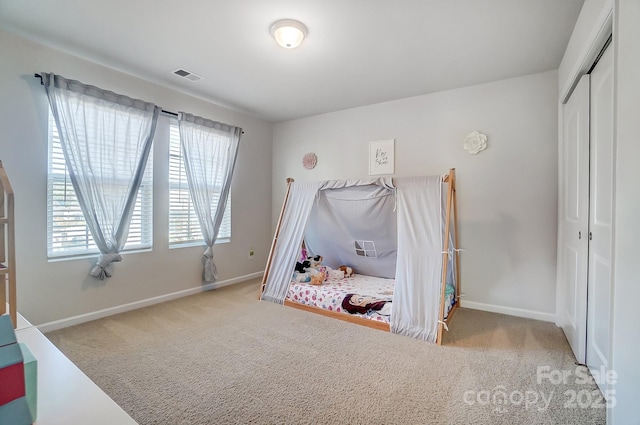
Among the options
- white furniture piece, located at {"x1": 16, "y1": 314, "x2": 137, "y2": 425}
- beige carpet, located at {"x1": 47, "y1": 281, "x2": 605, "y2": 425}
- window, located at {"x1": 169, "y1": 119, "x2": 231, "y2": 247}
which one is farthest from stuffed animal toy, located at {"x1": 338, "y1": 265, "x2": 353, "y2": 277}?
white furniture piece, located at {"x1": 16, "y1": 314, "x2": 137, "y2": 425}

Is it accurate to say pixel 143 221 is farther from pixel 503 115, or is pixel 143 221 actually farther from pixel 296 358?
pixel 503 115

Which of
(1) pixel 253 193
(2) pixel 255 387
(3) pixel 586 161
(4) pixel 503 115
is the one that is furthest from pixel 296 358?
(4) pixel 503 115

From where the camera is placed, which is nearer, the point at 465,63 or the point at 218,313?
the point at 465,63

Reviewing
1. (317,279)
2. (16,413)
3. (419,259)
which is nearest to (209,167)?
(317,279)

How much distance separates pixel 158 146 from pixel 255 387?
9.21 feet

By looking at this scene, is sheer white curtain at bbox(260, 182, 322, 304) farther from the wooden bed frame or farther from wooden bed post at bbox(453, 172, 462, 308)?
wooden bed post at bbox(453, 172, 462, 308)

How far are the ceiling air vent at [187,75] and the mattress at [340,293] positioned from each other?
8.39 feet

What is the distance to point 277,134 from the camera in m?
4.84

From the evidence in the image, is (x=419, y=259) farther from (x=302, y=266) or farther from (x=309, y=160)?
(x=309, y=160)

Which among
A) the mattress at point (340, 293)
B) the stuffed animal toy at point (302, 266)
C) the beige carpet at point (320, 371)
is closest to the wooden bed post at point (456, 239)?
the beige carpet at point (320, 371)

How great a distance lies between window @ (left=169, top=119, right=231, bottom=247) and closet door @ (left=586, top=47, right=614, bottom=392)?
12.7ft

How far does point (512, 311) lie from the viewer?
10.1ft

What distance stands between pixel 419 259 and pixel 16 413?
8.54 feet

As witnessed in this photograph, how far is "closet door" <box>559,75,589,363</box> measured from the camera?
2.10 m
